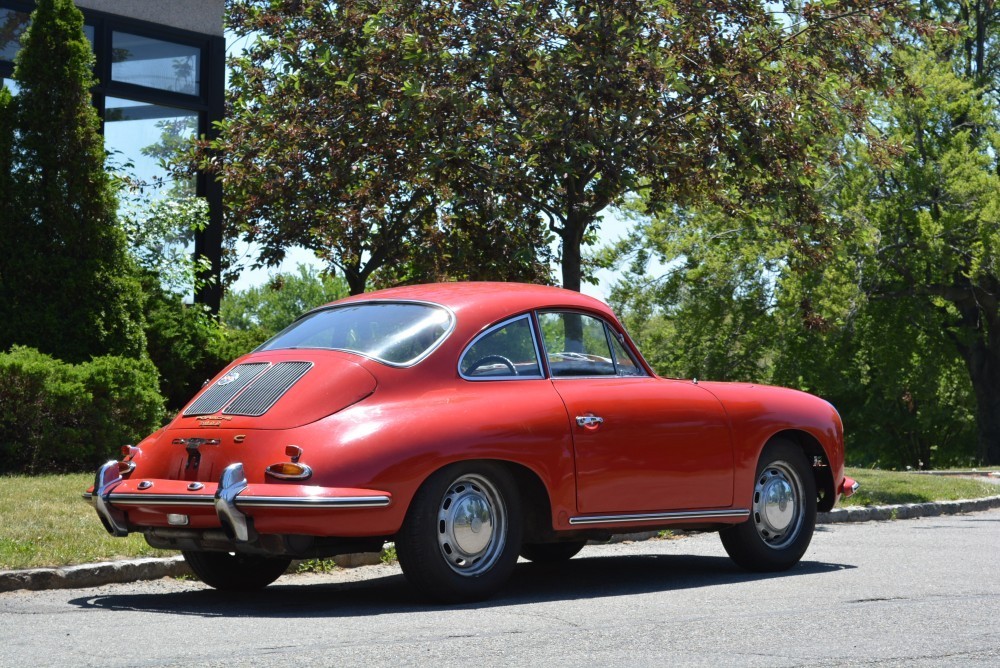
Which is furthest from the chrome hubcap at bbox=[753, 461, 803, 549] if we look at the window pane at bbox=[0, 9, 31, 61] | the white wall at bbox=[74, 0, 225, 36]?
the white wall at bbox=[74, 0, 225, 36]

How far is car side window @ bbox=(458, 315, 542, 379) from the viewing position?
771 cm

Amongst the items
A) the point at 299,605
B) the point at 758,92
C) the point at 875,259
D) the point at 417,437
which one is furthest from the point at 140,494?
the point at 875,259

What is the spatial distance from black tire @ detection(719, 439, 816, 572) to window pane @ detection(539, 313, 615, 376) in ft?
4.30

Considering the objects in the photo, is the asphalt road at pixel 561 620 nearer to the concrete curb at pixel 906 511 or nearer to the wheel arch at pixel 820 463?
the wheel arch at pixel 820 463

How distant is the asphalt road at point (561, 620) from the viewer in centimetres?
569

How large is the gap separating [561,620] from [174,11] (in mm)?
13603

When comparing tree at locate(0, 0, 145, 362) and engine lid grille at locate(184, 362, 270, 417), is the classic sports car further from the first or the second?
tree at locate(0, 0, 145, 362)

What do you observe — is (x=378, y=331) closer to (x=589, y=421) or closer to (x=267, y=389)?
(x=267, y=389)

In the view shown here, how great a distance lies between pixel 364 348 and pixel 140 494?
1.43 metres

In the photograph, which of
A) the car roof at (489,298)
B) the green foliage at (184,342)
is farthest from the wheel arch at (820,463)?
the green foliage at (184,342)

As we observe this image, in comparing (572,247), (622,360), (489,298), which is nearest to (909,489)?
(572,247)

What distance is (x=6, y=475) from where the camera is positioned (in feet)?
39.7

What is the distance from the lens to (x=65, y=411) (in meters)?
12.5

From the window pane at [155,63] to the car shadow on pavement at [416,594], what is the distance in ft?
34.0
